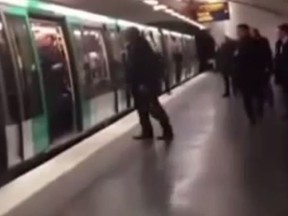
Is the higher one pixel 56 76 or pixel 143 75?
pixel 56 76

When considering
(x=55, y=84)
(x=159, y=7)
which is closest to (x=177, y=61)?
(x=159, y=7)

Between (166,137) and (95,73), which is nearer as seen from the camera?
(166,137)

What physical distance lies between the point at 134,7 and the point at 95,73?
31.5 feet

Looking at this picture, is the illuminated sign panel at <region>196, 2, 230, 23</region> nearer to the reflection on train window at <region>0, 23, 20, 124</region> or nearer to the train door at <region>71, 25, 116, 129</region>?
the train door at <region>71, 25, 116, 129</region>

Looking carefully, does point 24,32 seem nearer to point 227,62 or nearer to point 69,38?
point 69,38

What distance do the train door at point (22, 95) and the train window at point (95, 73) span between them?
3.42m

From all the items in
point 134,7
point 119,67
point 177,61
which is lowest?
point 177,61

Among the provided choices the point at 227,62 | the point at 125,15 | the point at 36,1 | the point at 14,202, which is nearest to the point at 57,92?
the point at 36,1

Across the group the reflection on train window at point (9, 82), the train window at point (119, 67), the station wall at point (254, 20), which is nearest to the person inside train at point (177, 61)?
the station wall at point (254, 20)

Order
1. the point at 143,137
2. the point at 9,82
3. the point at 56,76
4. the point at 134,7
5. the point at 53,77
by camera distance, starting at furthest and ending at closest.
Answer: the point at 134,7
the point at 143,137
the point at 56,76
the point at 53,77
the point at 9,82

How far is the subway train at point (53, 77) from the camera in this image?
35.8 feet

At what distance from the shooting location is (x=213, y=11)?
123 feet

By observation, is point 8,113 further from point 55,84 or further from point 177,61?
point 177,61

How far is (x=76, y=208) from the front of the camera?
857 cm
